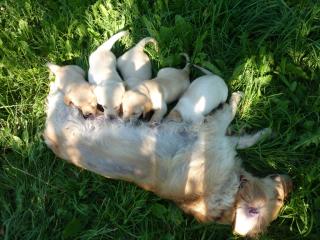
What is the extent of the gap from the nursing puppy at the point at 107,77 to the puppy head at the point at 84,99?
A: 60 mm

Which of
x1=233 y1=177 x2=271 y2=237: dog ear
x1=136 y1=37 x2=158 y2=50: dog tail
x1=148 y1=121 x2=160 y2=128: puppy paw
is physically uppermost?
x1=136 y1=37 x2=158 y2=50: dog tail

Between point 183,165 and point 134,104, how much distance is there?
641 mm

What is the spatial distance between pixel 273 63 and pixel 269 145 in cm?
76

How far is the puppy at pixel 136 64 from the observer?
14.2ft

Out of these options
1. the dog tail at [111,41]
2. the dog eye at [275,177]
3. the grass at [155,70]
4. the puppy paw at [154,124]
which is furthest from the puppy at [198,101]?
the dog tail at [111,41]

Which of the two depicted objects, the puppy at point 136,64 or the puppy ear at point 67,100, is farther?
the puppy at point 136,64

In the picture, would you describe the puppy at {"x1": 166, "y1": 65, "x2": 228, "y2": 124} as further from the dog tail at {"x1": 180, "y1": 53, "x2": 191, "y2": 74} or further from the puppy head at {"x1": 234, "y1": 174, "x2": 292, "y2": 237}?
the puppy head at {"x1": 234, "y1": 174, "x2": 292, "y2": 237}

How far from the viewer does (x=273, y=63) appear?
4.33 meters

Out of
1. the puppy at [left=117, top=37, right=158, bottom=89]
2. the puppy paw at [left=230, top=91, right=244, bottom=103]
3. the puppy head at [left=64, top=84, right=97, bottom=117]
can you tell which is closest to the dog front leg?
the puppy paw at [left=230, top=91, right=244, bottom=103]

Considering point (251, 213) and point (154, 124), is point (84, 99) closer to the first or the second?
point (154, 124)

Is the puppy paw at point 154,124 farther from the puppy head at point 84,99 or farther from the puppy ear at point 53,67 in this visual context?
the puppy ear at point 53,67

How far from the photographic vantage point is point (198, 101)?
3.97 metres

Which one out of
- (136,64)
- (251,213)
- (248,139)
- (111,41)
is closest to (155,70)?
(136,64)

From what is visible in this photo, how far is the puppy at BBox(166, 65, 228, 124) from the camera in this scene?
3.97 m
